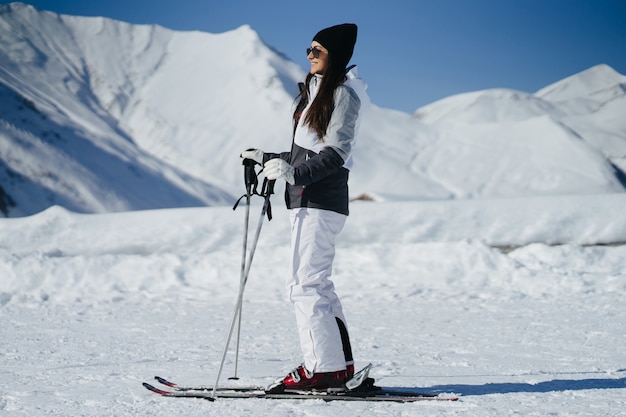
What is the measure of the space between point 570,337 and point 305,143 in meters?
2.86

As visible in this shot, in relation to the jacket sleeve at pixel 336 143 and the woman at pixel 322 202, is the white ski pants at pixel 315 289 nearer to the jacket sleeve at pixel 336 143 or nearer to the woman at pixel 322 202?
the woman at pixel 322 202

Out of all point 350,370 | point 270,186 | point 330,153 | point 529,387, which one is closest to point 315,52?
point 330,153

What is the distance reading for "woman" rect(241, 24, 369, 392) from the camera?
2840 millimetres

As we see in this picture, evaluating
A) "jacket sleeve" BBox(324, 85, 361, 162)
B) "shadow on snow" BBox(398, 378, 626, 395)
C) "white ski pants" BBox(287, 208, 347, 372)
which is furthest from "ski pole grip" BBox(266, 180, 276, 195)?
"shadow on snow" BBox(398, 378, 626, 395)

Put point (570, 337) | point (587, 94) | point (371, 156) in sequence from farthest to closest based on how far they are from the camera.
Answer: point (587, 94), point (371, 156), point (570, 337)

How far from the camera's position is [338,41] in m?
2.94

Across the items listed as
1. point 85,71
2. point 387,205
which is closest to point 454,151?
point 85,71

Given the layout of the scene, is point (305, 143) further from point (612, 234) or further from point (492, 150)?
point (492, 150)

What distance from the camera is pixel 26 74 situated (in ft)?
170

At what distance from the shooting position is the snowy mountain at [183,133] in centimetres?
3794

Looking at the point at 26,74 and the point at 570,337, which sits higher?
the point at 26,74

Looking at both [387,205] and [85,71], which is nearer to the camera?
[387,205]

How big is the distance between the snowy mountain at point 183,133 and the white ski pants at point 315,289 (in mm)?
31781

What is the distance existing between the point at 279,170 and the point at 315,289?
1.87ft
